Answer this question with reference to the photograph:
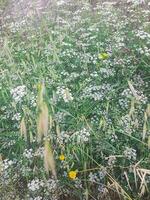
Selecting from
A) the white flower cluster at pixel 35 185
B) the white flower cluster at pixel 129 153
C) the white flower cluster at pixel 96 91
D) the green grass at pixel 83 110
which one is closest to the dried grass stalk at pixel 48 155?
the green grass at pixel 83 110

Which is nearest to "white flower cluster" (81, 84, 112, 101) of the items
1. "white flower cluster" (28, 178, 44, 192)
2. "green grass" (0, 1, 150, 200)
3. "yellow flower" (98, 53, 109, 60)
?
"green grass" (0, 1, 150, 200)

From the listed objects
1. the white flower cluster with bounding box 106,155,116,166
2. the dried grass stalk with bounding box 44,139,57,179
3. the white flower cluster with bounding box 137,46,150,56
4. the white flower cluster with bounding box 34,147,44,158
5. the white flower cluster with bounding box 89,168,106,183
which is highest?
the white flower cluster with bounding box 137,46,150,56

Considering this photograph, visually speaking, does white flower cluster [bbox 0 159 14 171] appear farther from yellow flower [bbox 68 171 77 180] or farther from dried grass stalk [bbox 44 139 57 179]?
dried grass stalk [bbox 44 139 57 179]

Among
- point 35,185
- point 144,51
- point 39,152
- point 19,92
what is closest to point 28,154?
point 39,152

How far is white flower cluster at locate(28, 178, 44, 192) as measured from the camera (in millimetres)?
2400

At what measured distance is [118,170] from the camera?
2637 millimetres

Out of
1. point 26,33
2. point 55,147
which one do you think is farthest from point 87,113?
point 26,33

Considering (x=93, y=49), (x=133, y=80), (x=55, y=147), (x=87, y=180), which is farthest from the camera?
(x=93, y=49)

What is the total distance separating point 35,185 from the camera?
7.93 ft

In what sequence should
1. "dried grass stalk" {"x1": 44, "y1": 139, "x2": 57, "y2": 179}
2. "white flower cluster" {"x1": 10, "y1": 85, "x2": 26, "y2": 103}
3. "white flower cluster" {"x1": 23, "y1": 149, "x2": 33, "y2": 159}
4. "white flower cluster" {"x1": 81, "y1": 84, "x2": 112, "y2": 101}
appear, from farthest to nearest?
"white flower cluster" {"x1": 81, "y1": 84, "x2": 112, "y2": 101}, "white flower cluster" {"x1": 10, "y1": 85, "x2": 26, "y2": 103}, "white flower cluster" {"x1": 23, "y1": 149, "x2": 33, "y2": 159}, "dried grass stalk" {"x1": 44, "y1": 139, "x2": 57, "y2": 179}

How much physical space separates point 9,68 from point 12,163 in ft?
3.55

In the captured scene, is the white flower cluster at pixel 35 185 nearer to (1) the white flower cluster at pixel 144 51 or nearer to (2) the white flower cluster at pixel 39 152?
(2) the white flower cluster at pixel 39 152

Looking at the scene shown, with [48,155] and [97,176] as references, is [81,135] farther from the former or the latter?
[48,155]

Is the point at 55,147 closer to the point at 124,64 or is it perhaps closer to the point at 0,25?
the point at 124,64
